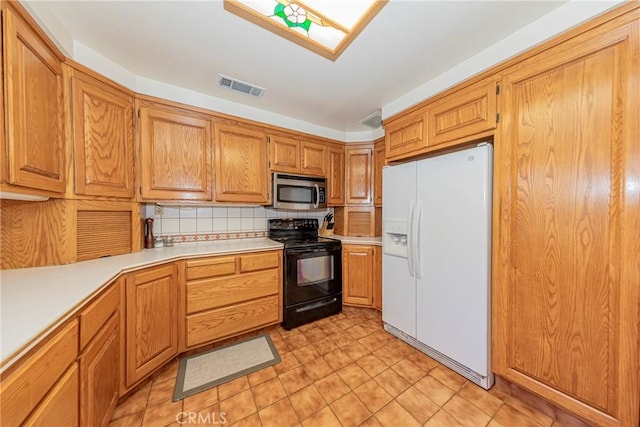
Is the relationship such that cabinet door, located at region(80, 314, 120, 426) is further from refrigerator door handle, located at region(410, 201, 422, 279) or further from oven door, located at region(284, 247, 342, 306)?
refrigerator door handle, located at region(410, 201, 422, 279)

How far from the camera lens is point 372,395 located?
1.49 meters

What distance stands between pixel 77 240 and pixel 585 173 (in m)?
3.02

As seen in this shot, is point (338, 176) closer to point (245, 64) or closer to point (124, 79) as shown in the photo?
point (245, 64)

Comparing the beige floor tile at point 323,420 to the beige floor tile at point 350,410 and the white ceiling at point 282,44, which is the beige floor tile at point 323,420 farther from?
the white ceiling at point 282,44

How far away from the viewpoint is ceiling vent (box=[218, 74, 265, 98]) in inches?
75.4

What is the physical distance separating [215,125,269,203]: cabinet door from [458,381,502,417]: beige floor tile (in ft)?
7.44

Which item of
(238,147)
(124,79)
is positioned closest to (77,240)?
(124,79)

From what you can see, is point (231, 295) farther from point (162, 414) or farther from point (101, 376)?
point (101, 376)

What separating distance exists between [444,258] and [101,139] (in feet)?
8.65

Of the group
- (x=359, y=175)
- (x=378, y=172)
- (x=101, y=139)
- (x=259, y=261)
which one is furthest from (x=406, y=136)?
(x=101, y=139)

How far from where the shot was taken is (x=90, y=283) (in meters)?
1.12

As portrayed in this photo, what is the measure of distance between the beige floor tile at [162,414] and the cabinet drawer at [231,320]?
475 mm

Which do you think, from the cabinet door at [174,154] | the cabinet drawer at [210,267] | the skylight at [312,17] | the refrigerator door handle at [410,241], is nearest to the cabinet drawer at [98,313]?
the cabinet drawer at [210,267]

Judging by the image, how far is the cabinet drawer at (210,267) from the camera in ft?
6.13
